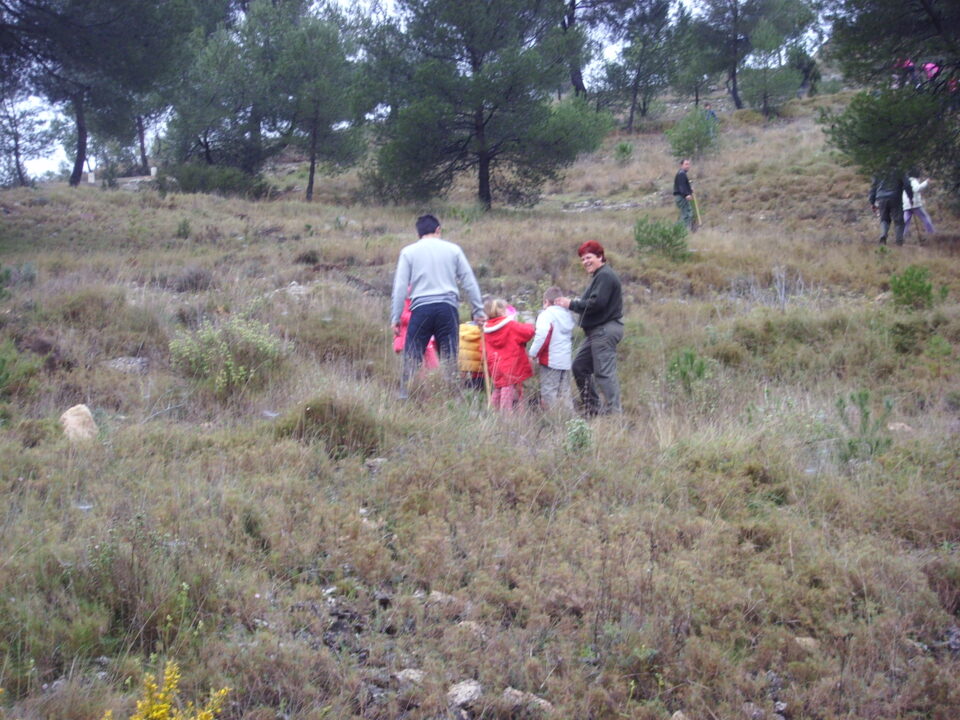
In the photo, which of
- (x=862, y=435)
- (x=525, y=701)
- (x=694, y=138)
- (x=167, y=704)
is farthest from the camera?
(x=694, y=138)

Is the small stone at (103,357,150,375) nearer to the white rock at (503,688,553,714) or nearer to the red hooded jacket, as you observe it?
the red hooded jacket

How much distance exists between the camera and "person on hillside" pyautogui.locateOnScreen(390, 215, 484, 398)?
663 cm

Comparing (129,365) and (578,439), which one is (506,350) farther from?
(129,365)

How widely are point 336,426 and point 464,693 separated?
2.45 meters

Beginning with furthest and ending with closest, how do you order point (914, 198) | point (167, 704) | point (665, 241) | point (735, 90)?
point (735, 90), point (914, 198), point (665, 241), point (167, 704)

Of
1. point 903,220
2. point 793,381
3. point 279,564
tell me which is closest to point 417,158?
point 903,220

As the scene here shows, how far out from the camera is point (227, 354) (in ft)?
22.2

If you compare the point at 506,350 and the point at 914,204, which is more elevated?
the point at 914,204

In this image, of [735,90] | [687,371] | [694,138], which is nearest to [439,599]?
[687,371]

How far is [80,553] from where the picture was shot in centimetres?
357

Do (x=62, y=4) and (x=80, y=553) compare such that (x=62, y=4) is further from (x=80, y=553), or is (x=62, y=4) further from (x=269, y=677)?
(x=269, y=677)

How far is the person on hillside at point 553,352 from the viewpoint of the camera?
23.4ft

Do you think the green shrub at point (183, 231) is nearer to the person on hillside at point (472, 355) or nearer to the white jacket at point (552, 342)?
the person on hillside at point (472, 355)

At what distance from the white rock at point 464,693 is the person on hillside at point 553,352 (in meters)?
3.98
